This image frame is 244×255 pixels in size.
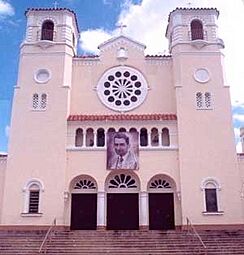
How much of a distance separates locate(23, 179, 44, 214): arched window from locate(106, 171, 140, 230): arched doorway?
3.70m

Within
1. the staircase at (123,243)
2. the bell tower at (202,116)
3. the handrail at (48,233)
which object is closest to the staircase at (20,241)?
the staircase at (123,243)

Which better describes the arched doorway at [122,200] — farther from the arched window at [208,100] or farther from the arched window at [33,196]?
the arched window at [208,100]

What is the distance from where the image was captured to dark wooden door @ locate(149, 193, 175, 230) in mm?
21961

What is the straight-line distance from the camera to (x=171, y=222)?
72.3 ft

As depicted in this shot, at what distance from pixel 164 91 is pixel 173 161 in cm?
455

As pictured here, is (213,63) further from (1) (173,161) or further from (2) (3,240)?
(2) (3,240)

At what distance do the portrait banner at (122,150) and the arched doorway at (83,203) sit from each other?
5.27ft

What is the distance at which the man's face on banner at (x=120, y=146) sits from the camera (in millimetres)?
22391

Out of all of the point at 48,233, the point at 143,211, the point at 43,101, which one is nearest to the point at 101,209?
the point at 143,211

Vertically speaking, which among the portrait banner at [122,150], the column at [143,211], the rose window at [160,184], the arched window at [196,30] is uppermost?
the arched window at [196,30]

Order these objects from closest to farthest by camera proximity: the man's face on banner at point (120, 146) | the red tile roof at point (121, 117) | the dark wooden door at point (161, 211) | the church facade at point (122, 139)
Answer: the church facade at point (122, 139) < the dark wooden door at point (161, 211) < the man's face on banner at point (120, 146) < the red tile roof at point (121, 117)

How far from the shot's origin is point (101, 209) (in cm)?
2194

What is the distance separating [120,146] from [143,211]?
3.70 metres

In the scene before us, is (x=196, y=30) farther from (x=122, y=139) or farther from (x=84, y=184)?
(x=84, y=184)
